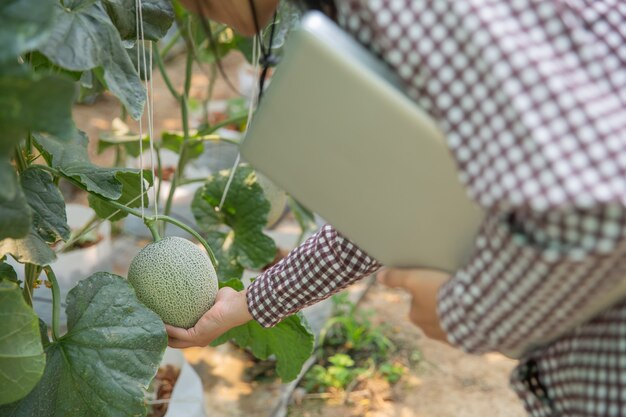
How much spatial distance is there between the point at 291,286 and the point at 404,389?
1.19m

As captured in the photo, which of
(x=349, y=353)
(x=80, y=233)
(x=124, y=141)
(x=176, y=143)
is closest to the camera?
(x=80, y=233)

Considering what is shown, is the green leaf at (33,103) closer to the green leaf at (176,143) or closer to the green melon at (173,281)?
the green melon at (173,281)

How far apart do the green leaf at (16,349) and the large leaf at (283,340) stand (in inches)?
22.6

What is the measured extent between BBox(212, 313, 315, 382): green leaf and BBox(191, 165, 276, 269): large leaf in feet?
1.06

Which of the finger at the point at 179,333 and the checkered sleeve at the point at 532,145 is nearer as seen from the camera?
the checkered sleeve at the point at 532,145

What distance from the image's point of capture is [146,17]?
4.79 feet

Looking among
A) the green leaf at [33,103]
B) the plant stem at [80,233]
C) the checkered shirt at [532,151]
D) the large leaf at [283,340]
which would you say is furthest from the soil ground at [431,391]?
the green leaf at [33,103]

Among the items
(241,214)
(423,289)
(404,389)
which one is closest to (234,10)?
(423,289)

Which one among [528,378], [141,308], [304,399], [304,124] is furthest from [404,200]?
[304,399]

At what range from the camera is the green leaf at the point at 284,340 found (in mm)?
1704

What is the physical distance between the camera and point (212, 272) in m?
1.52

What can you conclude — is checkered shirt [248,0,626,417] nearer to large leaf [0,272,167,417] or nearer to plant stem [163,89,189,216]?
large leaf [0,272,167,417]

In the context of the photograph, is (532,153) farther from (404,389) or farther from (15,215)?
(404,389)

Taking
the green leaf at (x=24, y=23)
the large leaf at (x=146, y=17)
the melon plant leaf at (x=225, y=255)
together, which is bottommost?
the melon plant leaf at (x=225, y=255)
